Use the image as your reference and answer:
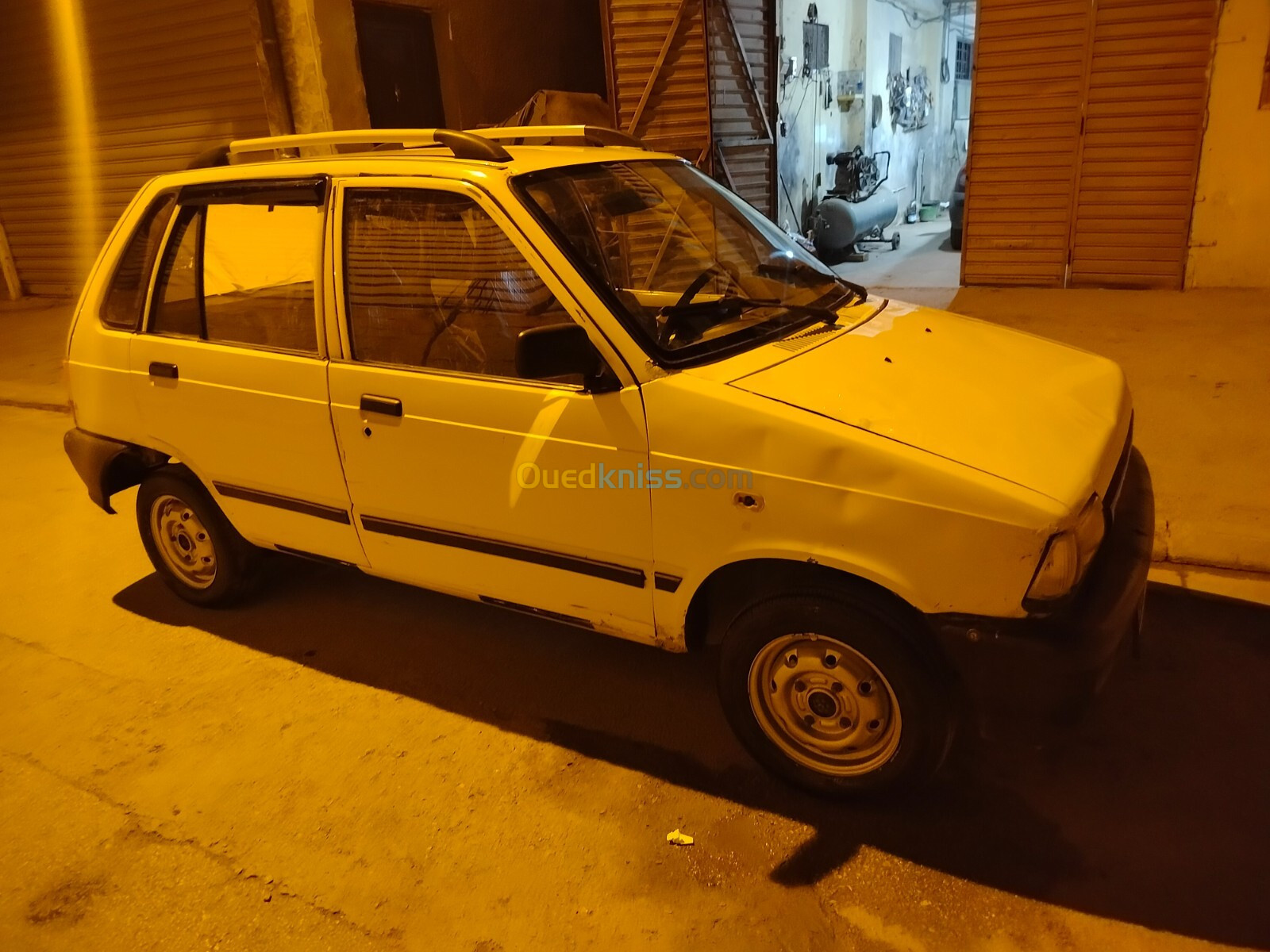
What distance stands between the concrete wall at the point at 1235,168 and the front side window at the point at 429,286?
294 inches

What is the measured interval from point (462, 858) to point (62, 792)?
4.77ft

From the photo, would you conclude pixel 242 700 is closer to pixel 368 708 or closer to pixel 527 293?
pixel 368 708

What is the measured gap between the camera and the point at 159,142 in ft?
33.4

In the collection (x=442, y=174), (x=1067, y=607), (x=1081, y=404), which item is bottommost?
(x=1067, y=607)

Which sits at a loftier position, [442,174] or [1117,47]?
[1117,47]

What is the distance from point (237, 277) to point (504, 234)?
1.55 meters

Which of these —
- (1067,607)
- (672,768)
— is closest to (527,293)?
(672,768)

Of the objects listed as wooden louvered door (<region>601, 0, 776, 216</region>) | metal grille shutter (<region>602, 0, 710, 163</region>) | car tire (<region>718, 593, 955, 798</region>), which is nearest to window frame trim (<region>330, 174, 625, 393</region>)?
car tire (<region>718, 593, 955, 798</region>)

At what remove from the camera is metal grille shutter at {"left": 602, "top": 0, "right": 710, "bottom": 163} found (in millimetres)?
8727

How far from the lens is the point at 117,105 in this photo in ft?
34.2

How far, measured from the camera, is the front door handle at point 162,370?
11.5 feet

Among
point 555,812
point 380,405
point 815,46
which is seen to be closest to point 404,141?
point 380,405

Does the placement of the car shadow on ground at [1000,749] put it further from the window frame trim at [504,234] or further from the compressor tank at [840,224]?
the compressor tank at [840,224]

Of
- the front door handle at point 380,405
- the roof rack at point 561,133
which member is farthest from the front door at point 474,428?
the roof rack at point 561,133
